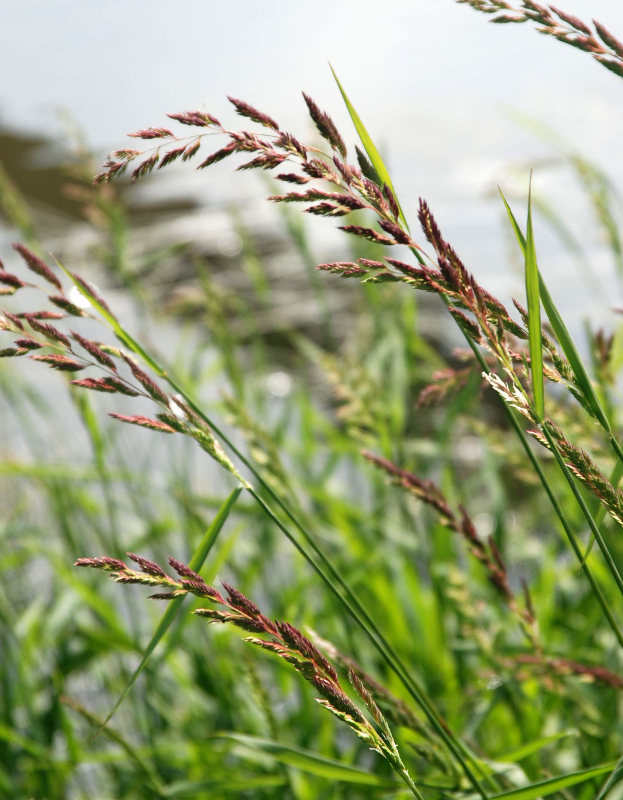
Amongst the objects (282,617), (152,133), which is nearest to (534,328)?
(152,133)

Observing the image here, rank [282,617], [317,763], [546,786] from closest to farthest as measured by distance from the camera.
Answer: [546,786] < [317,763] < [282,617]

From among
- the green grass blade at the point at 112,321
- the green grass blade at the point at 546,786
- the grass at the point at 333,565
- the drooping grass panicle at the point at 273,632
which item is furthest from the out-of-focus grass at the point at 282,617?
the drooping grass panicle at the point at 273,632

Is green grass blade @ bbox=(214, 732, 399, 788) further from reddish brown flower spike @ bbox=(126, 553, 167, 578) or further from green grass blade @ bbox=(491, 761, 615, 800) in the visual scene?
reddish brown flower spike @ bbox=(126, 553, 167, 578)

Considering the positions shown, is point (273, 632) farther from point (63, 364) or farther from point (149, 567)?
point (63, 364)

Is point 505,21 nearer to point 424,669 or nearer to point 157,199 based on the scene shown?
point 424,669

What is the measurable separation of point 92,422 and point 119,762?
94cm

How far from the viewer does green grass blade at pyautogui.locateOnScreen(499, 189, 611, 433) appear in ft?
1.95

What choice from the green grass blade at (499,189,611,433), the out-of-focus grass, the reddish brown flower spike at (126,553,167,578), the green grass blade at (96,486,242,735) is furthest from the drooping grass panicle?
the out-of-focus grass

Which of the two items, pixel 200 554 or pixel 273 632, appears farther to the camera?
pixel 200 554

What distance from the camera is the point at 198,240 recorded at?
20.5 ft

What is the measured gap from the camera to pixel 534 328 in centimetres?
57

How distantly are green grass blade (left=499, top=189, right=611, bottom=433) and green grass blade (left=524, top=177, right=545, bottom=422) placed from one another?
0.07 feet

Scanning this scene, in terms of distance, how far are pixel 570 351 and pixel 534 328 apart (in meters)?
0.07

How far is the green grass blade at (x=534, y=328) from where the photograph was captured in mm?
575
